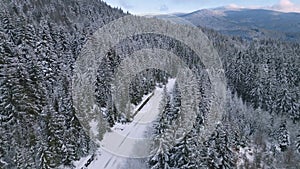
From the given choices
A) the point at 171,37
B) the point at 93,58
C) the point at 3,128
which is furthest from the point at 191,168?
the point at 171,37

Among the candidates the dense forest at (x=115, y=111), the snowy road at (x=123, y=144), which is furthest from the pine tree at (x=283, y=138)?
the snowy road at (x=123, y=144)

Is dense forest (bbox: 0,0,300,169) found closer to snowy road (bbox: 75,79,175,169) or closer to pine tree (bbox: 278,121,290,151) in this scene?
pine tree (bbox: 278,121,290,151)

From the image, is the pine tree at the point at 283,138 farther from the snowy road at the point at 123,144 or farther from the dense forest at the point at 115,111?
the snowy road at the point at 123,144

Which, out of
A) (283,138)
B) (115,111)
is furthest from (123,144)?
(283,138)

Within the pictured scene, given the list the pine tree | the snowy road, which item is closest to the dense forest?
the pine tree

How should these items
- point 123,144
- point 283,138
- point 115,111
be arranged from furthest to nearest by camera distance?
point 115,111, point 283,138, point 123,144

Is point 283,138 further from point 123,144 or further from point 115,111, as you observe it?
point 115,111
